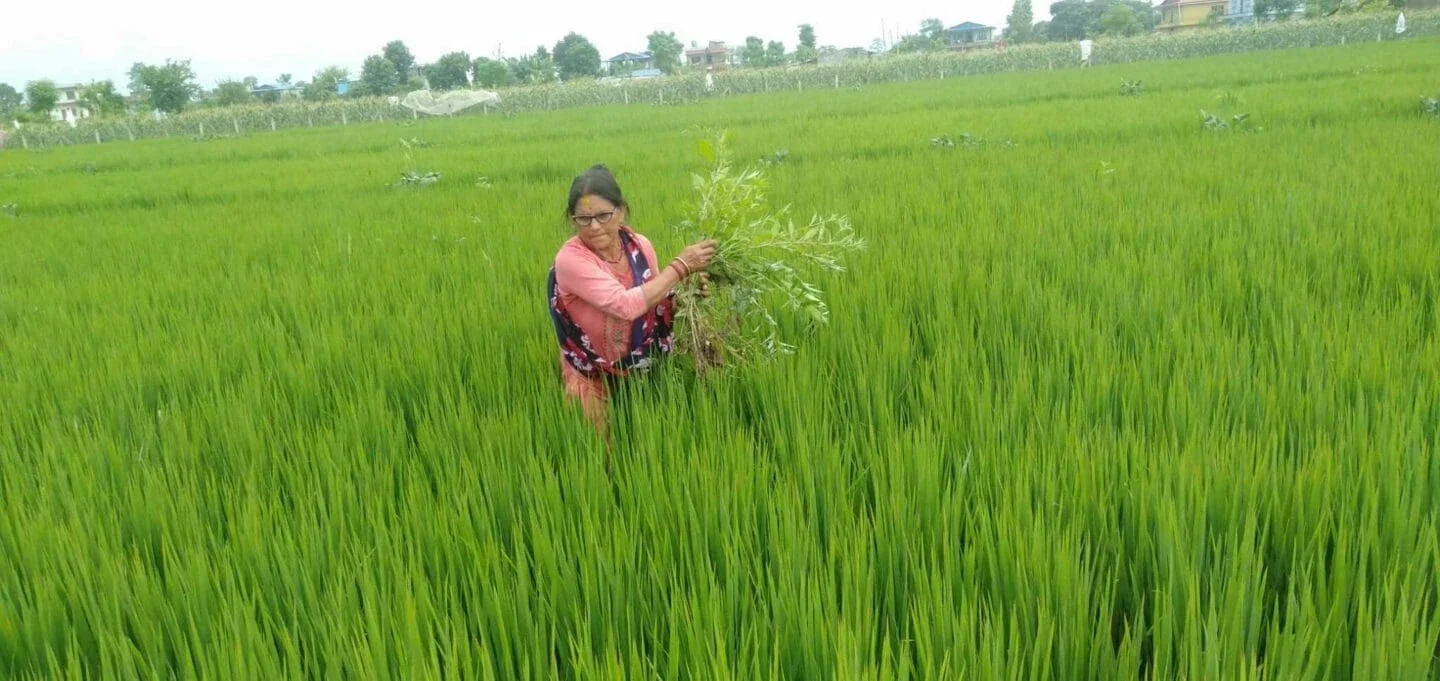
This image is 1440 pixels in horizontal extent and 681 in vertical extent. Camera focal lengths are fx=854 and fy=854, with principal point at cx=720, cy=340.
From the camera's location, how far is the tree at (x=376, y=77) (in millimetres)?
45594

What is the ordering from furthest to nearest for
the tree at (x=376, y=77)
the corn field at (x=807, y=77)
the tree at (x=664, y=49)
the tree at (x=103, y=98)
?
1. the tree at (x=664, y=49)
2. the tree at (x=376, y=77)
3. the tree at (x=103, y=98)
4. the corn field at (x=807, y=77)

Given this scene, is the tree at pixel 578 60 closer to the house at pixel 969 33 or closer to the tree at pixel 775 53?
the tree at pixel 775 53

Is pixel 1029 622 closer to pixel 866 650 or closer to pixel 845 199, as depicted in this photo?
pixel 866 650

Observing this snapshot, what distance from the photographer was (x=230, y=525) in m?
1.36

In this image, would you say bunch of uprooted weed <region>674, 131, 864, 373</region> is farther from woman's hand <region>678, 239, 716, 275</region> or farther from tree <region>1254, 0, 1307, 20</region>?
tree <region>1254, 0, 1307, 20</region>

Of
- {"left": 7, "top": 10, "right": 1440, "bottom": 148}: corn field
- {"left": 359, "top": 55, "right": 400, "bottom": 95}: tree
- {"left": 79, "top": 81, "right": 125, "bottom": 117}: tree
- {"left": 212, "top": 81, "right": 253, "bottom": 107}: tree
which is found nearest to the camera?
{"left": 7, "top": 10, "right": 1440, "bottom": 148}: corn field

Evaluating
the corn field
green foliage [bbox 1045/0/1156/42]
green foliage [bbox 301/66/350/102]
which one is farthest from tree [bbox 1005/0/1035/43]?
green foliage [bbox 301/66/350/102]

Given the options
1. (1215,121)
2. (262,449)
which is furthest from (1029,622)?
(1215,121)

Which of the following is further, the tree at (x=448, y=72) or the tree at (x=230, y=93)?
the tree at (x=448, y=72)

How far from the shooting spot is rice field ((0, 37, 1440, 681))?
100cm

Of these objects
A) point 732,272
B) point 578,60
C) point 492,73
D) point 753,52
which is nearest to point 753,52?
point 753,52

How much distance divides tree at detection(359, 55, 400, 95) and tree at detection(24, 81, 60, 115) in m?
13.6

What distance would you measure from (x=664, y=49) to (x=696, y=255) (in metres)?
62.5

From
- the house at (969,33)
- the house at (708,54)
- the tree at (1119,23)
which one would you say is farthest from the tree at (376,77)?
the house at (969,33)
